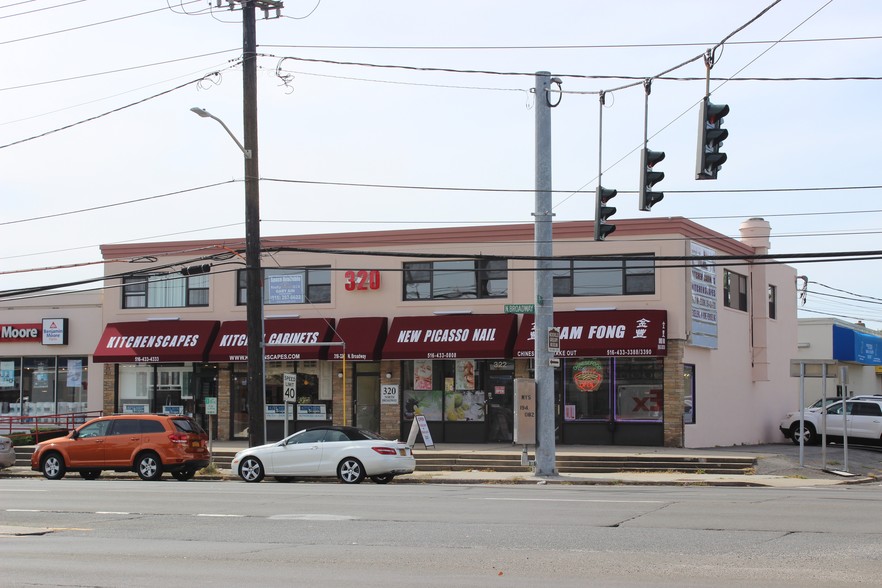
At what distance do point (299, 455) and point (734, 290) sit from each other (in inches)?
659

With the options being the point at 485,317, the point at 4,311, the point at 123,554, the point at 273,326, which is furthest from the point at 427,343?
the point at 123,554

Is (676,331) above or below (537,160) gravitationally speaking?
below

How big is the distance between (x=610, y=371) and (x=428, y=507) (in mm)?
14634

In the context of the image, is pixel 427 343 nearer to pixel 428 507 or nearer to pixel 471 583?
pixel 428 507

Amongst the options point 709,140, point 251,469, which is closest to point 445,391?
point 251,469

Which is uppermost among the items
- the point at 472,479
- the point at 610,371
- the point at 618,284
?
the point at 618,284

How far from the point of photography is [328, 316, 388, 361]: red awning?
1244 inches

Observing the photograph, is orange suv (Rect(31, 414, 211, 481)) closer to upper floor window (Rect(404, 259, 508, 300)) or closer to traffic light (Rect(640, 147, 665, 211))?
upper floor window (Rect(404, 259, 508, 300))

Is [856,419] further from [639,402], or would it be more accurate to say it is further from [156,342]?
[156,342]

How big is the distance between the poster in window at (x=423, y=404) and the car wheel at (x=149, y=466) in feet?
29.5

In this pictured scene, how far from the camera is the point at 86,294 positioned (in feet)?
119

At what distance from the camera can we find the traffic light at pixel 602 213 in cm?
2042

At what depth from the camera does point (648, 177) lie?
17.8 meters

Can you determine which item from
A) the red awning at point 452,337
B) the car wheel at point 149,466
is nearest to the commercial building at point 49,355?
the car wheel at point 149,466
